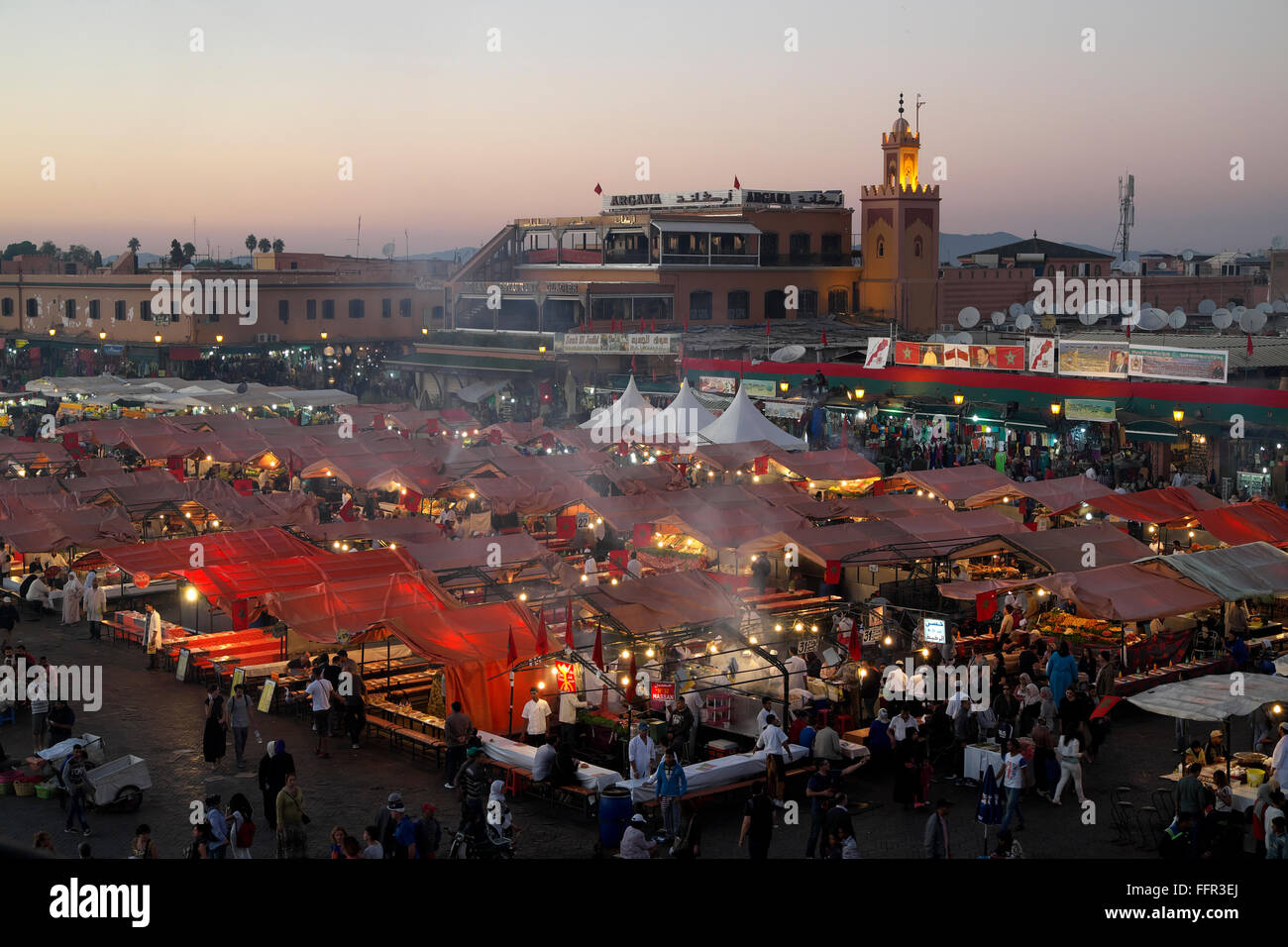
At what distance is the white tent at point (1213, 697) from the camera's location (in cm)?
1318

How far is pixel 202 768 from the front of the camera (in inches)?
589

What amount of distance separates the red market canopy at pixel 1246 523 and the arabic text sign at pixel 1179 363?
753 cm

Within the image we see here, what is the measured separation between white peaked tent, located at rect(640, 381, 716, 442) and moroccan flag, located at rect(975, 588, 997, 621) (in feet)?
49.5

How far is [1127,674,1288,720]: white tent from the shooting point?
13180mm

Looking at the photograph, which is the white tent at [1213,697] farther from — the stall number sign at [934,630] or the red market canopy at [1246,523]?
the red market canopy at [1246,523]

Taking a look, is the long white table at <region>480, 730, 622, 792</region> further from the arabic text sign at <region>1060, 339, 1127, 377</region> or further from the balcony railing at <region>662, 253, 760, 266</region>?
the balcony railing at <region>662, 253, 760, 266</region>

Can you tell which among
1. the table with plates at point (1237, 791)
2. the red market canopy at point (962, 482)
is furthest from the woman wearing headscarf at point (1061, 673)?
the red market canopy at point (962, 482)

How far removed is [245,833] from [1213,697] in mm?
9211

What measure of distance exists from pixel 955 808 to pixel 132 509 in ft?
57.1

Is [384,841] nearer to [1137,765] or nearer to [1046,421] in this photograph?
[1137,765]

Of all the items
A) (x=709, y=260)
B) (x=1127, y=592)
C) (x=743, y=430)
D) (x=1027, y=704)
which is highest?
(x=709, y=260)

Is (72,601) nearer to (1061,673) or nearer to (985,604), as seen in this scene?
(985,604)

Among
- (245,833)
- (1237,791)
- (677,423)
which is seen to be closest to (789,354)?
(677,423)

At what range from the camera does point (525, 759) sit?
14.1 meters
